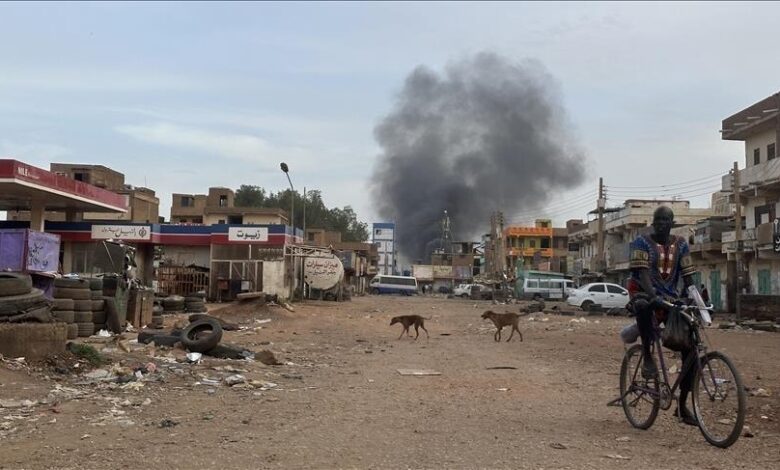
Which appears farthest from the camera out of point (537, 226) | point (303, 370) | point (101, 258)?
point (537, 226)

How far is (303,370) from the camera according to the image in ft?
39.5

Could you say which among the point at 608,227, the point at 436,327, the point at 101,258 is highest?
the point at 608,227

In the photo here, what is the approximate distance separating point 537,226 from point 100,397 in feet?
333

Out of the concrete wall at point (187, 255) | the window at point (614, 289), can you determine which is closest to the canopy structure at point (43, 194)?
the concrete wall at point (187, 255)

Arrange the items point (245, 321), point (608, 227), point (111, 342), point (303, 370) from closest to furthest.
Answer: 1. point (303, 370)
2. point (111, 342)
3. point (245, 321)
4. point (608, 227)

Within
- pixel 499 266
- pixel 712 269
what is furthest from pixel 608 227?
pixel 712 269

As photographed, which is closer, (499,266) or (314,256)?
(314,256)

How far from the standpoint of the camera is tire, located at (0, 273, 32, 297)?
11094 millimetres

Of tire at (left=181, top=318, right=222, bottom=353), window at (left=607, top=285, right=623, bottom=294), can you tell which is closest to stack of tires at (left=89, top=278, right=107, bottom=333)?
tire at (left=181, top=318, right=222, bottom=353)

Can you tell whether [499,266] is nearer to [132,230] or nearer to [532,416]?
[132,230]

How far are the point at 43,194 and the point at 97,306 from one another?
18499mm

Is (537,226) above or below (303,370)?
above

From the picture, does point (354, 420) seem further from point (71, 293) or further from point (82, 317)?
point (71, 293)

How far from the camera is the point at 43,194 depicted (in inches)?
1247
